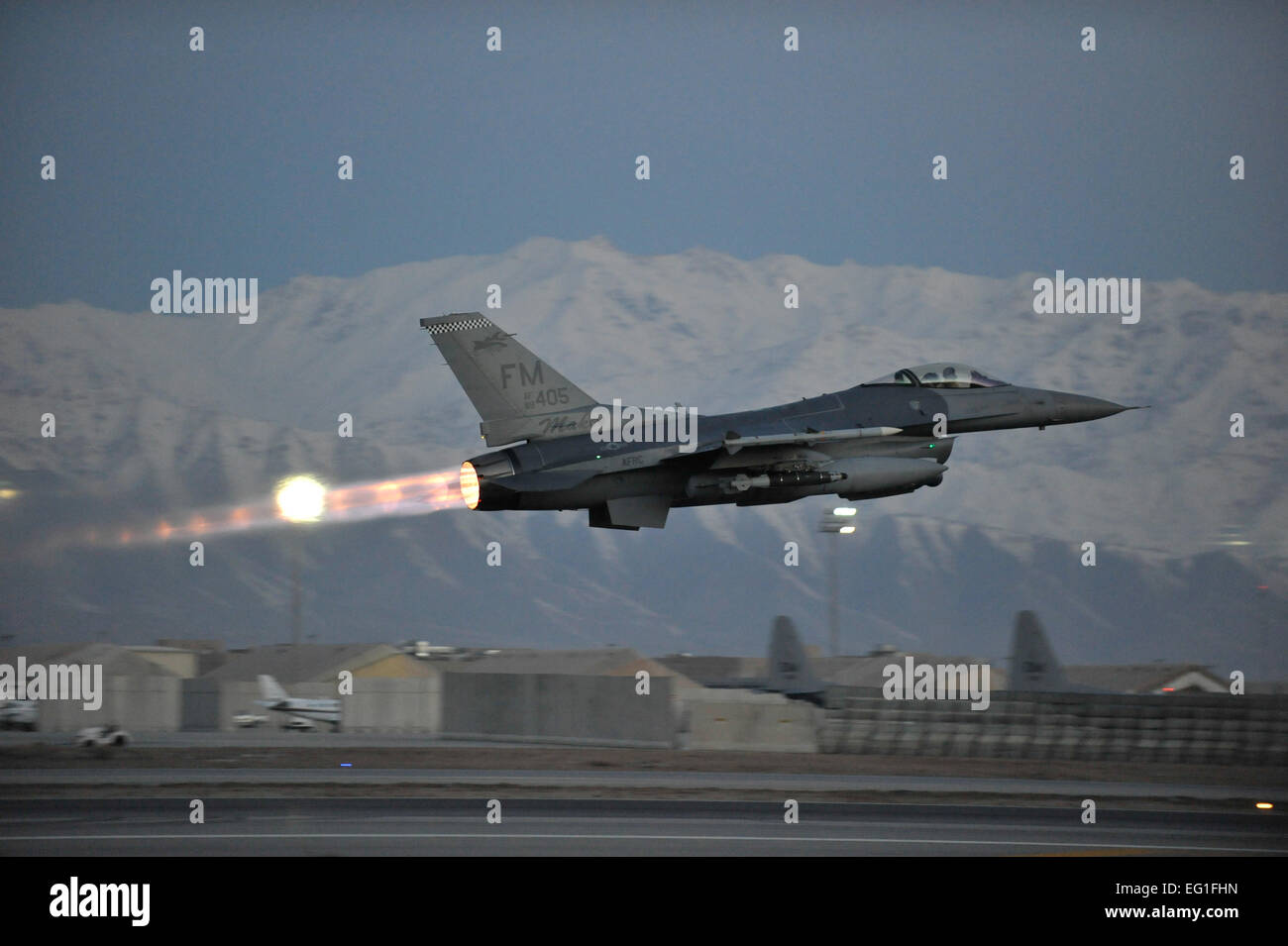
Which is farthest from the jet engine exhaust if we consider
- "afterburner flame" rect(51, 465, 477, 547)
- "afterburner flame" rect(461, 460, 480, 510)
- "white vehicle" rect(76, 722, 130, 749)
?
"white vehicle" rect(76, 722, 130, 749)

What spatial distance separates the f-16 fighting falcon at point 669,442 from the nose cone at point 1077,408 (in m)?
2.32

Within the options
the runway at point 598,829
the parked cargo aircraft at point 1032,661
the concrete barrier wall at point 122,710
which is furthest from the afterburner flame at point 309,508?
the parked cargo aircraft at point 1032,661

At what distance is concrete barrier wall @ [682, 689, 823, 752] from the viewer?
1409 inches

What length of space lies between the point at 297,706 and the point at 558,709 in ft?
→ 47.2

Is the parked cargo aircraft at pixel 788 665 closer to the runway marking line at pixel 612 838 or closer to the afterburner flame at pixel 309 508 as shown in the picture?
the afterburner flame at pixel 309 508

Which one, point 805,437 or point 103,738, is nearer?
point 805,437

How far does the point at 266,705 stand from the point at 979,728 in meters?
29.1

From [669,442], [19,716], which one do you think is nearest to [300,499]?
[19,716]

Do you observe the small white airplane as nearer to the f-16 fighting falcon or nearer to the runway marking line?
the f-16 fighting falcon

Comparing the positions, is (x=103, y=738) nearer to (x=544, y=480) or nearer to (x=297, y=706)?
(x=297, y=706)

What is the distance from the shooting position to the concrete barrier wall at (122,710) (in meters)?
45.1

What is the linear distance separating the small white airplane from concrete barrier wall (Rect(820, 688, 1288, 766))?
77.4 ft

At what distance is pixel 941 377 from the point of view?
31.1 meters
